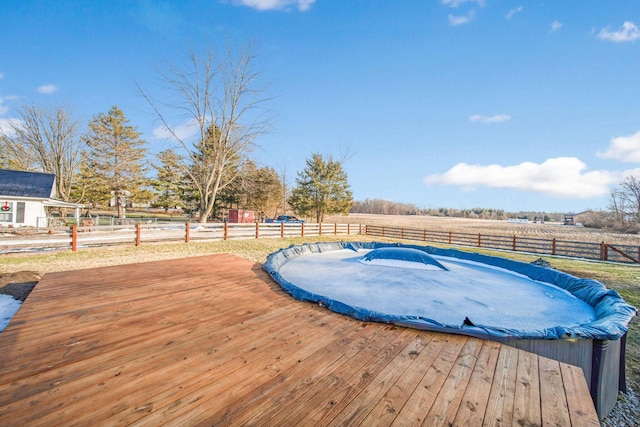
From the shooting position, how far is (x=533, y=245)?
13.4 m

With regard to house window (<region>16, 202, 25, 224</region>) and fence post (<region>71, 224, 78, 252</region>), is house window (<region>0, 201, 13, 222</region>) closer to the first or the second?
house window (<region>16, 202, 25, 224</region>)

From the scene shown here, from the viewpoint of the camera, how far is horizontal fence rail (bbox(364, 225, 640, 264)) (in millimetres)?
10264

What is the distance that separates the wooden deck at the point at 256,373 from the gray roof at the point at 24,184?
15834 mm

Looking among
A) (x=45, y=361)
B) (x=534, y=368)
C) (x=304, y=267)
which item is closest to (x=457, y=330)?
(x=534, y=368)

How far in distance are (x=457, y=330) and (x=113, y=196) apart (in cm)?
2584

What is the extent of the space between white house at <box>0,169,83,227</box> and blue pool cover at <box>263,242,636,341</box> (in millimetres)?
15268

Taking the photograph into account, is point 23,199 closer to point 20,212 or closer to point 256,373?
point 20,212

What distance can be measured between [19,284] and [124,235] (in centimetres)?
466

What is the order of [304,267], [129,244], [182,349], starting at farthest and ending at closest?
[129,244] < [304,267] < [182,349]

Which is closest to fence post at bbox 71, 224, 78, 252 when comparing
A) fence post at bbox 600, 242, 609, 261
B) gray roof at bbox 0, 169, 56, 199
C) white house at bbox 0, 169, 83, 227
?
white house at bbox 0, 169, 83, 227

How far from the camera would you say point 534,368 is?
182 centimetres

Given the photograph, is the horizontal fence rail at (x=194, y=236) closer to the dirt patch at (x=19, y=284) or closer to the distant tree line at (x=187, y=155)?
the dirt patch at (x=19, y=284)

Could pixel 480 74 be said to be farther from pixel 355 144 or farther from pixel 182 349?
pixel 182 349

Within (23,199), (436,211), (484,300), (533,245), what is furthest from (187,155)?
(436,211)
